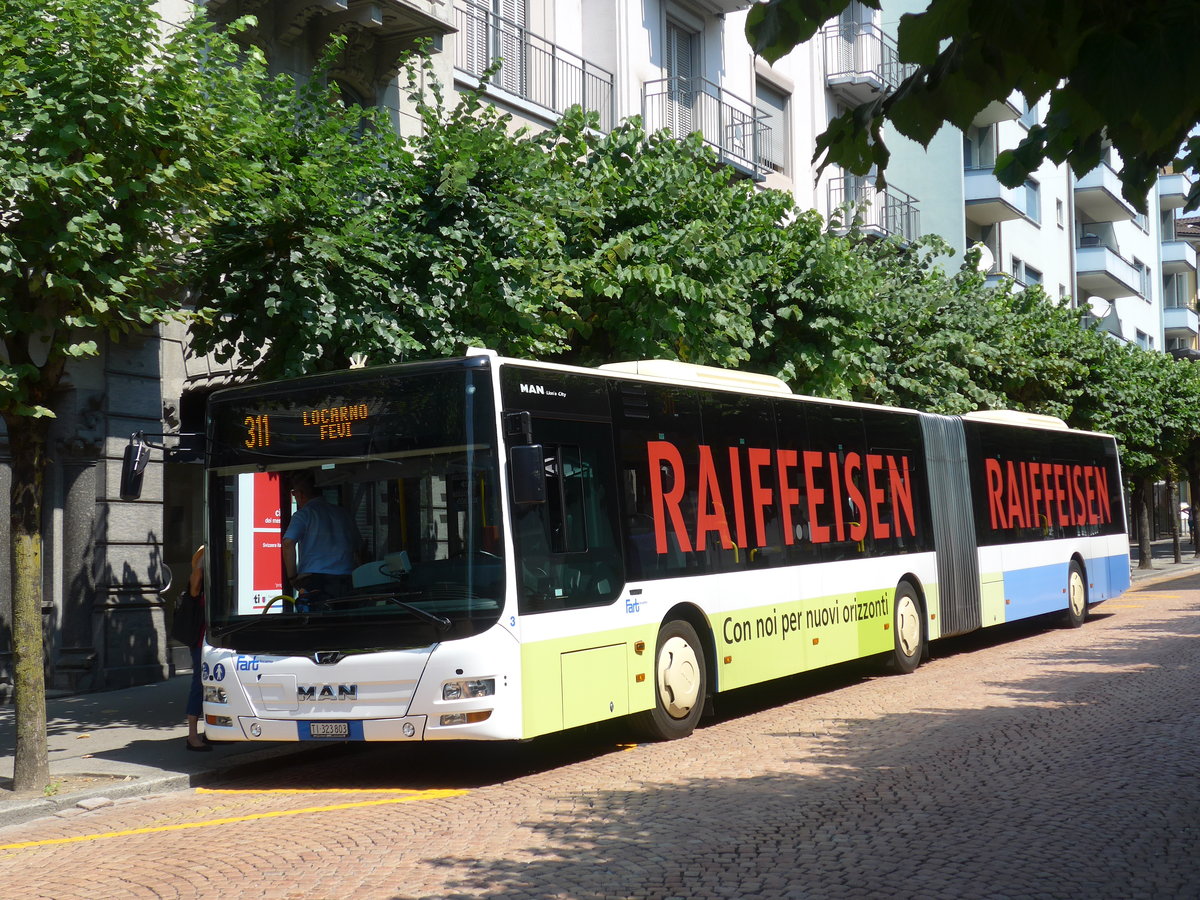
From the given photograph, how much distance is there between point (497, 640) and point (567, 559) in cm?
93

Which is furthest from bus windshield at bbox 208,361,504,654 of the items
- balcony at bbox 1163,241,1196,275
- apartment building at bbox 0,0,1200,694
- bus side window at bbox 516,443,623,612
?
balcony at bbox 1163,241,1196,275

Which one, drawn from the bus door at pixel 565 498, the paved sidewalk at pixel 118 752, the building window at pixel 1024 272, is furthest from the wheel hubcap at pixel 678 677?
the building window at pixel 1024 272

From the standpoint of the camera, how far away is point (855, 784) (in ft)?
26.9

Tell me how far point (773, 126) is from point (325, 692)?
75.1ft

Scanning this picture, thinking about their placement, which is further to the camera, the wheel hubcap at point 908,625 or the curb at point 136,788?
the wheel hubcap at point 908,625

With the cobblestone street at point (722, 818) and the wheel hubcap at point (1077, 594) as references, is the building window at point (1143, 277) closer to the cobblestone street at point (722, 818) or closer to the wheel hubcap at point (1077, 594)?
the wheel hubcap at point (1077, 594)

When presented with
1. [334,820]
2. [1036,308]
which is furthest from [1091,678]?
[1036,308]

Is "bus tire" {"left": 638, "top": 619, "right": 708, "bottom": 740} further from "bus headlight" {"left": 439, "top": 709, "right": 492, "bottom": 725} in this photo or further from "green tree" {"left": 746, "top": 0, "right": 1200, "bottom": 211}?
"green tree" {"left": 746, "top": 0, "right": 1200, "bottom": 211}

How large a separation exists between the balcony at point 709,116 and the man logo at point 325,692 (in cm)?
1691

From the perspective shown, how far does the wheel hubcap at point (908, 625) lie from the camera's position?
14.7 meters

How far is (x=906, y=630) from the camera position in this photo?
48.8 ft

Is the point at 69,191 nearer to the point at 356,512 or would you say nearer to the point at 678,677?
the point at 356,512

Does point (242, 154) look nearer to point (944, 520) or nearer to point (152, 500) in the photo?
point (152, 500)

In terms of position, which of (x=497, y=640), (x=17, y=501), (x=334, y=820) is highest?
(x=17, y=501)
